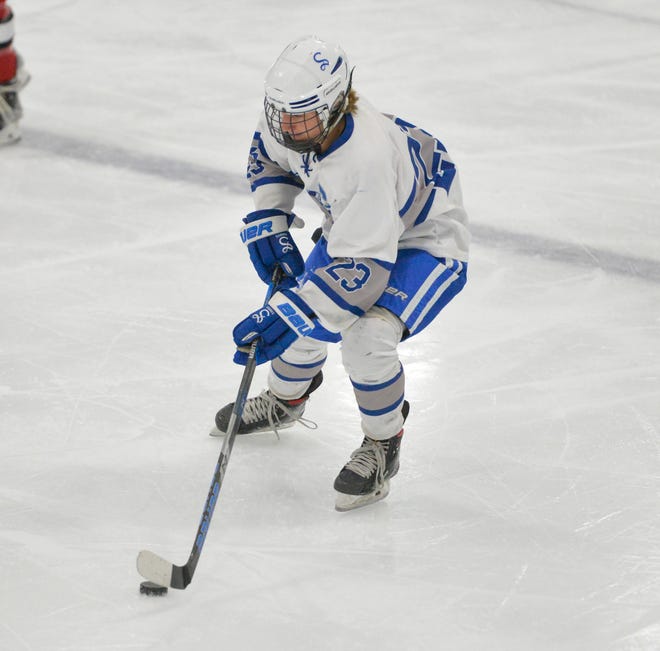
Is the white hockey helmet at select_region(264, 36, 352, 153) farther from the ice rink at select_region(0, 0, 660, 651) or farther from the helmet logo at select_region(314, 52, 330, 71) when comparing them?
the ice rink at select_region(0, 0, 660, 651)

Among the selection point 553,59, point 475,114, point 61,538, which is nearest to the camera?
point 61,538

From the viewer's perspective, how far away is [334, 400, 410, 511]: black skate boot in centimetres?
234

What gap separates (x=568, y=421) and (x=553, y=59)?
2.89m

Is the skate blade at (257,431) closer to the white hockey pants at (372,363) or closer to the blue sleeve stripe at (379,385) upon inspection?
the white hockey pants at (372,363)

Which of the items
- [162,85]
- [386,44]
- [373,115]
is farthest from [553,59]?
[373,115]

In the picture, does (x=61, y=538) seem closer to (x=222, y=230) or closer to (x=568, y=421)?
(x=568, y=421)

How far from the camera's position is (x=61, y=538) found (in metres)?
2.22

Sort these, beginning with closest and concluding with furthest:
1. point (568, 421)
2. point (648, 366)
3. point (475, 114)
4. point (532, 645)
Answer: point (532, 645) → point (568, 421) → point (648, 366) → point (475, 114)

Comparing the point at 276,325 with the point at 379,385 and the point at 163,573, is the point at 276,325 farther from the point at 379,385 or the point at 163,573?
the point at 163,573

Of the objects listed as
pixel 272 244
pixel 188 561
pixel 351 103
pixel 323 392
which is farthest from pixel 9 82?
pixel 188 561

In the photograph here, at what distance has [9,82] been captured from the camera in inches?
168

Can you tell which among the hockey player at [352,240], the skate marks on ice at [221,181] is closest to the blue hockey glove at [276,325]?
the hockey player at [352,240]

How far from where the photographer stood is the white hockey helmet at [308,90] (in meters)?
2.10

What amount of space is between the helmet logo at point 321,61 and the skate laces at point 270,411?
2.58 ft
